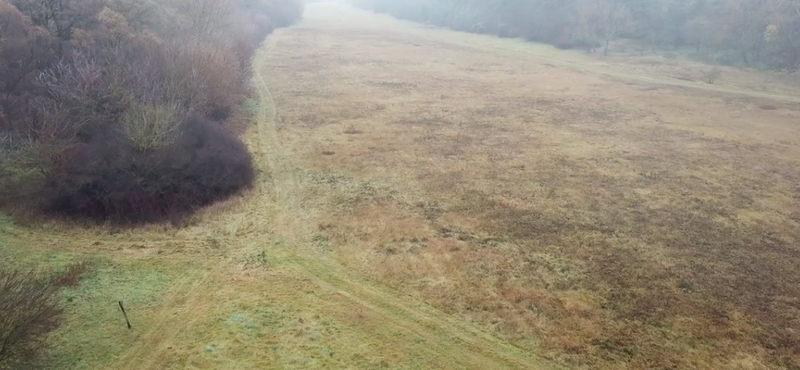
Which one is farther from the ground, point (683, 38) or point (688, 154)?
point (683, 38)

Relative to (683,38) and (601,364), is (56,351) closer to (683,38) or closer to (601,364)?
(601,364)

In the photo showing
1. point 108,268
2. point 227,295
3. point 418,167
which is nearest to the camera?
point 227,295

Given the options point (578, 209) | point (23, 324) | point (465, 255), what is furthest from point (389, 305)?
point (578, 209)

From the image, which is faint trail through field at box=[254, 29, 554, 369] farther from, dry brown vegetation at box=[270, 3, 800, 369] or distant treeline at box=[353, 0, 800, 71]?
distant treeline at box=[353, 0, 800, 71]

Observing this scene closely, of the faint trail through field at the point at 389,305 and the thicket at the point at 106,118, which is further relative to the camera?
the thicket at the point at 106,118

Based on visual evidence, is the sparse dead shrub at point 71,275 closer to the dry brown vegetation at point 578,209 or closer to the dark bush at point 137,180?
the dark bush at point 137,180

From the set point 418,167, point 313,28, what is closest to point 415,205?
point 418,167

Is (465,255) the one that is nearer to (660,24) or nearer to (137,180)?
(137,180)

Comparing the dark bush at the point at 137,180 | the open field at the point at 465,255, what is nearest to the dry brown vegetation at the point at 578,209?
the open field at the point at 465,255
